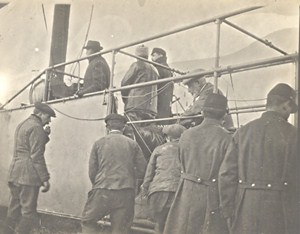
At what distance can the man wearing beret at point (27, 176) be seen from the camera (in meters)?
5.32

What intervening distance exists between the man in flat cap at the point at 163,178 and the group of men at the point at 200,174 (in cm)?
1

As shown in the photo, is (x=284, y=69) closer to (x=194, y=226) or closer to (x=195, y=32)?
(x=195, y=32)

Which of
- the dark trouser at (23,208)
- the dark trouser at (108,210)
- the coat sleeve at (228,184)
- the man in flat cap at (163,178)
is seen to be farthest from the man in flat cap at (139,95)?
the coat sleeve at (228,184)

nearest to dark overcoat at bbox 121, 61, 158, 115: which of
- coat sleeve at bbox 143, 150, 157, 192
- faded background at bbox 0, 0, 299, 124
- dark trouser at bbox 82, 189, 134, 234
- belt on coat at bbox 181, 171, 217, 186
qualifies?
coat sleeve at bbox 143, 150, 157, 192

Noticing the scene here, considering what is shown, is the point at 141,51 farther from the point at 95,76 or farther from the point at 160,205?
the point at 160,205

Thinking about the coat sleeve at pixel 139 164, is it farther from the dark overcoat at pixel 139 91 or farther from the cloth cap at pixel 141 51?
the cloth cap at pixel 141 51

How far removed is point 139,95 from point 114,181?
1.74 meters

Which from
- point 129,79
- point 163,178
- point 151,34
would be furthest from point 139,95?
point 151,34

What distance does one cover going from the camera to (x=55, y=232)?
6750 millimetres

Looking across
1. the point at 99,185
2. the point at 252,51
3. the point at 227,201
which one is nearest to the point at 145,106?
the point at 99,185

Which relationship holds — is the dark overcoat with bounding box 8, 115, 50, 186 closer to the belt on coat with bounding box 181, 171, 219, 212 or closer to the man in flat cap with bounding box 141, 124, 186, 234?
the man in flat cap with bounding box 141, 124, 186, 234

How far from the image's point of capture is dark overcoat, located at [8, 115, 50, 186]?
5.41 m

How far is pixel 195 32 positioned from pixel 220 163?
6.91 metres

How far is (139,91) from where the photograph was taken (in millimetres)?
6105
